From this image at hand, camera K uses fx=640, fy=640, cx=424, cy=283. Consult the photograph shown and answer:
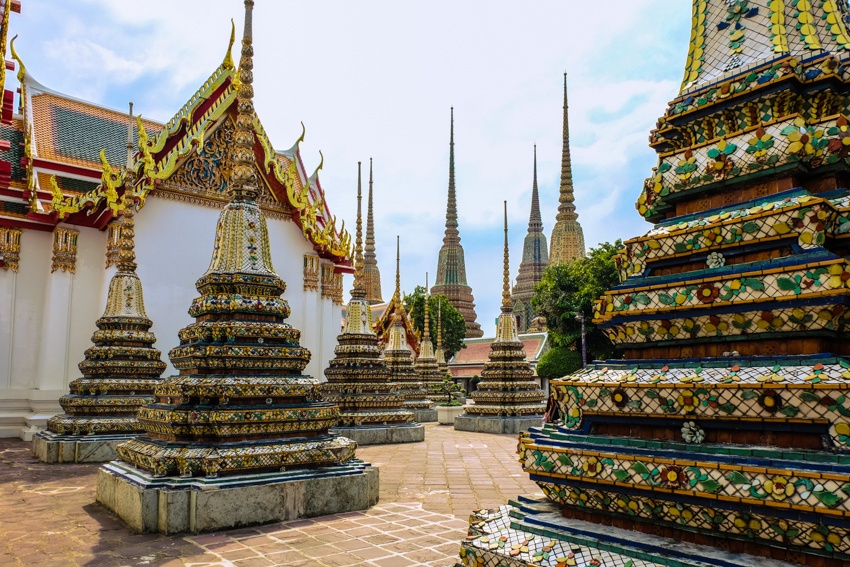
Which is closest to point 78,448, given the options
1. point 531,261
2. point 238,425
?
point 238,425

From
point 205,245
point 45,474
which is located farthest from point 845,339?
point 205,245

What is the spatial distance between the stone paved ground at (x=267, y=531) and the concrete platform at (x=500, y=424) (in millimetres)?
6564

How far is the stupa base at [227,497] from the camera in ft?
16.4

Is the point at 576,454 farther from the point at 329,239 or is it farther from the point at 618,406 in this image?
the point at 329,239

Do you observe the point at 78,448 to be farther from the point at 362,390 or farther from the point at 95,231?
the point at 95,231

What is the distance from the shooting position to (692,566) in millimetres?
2541

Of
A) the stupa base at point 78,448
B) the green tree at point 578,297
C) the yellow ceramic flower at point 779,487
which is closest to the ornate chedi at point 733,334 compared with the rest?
the yellow ceramic flower at point 779,487

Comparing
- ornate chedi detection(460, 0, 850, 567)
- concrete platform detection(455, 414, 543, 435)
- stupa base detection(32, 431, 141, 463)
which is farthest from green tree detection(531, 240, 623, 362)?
ornate chedi detection(460, 0, 850, 567)

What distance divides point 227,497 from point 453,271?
4845 cm

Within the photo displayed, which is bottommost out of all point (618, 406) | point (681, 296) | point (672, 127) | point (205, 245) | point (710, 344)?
point (618, 406)

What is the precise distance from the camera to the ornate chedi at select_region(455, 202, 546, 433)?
15117 millimetres

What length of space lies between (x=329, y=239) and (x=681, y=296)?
553 inches

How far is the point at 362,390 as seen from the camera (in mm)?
12453

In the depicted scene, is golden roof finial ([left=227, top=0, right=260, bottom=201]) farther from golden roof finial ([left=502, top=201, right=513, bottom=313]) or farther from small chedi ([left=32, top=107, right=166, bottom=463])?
golden roof finial ([left=502, top=201, right=513, bottom=313])
